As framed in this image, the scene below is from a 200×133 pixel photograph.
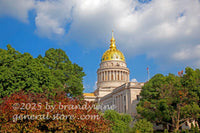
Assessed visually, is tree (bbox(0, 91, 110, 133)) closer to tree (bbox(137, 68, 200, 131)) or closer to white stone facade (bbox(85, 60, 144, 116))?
tree (bbox(137, 68, 200, 131))

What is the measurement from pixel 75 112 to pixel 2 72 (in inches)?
757

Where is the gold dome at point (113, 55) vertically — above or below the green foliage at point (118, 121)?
above

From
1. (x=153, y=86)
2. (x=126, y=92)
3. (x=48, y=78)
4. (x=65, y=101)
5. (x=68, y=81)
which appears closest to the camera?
(x=65, y=101)

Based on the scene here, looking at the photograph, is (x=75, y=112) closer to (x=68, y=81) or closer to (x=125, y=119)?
(x=125, y=119)

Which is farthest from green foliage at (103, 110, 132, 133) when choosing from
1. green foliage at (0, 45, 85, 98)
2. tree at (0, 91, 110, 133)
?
tree at (0, 91, 110, 133)

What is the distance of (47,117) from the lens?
45.8ft

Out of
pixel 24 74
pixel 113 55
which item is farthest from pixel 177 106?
pixel 113 55

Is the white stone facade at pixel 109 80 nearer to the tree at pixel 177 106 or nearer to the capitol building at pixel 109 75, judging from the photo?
the capitol building at pixel 109 75

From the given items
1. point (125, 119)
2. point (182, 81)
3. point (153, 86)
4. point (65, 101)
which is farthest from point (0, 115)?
point (153, 86)

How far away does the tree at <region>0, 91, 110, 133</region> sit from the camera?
13891 millimetres

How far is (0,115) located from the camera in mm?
15336

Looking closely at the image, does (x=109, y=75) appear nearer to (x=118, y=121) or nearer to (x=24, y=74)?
(x=24, y=74)

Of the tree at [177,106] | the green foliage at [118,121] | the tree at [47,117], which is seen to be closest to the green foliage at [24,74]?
the green foliage at [118,121]

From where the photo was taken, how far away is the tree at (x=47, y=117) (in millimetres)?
13891
